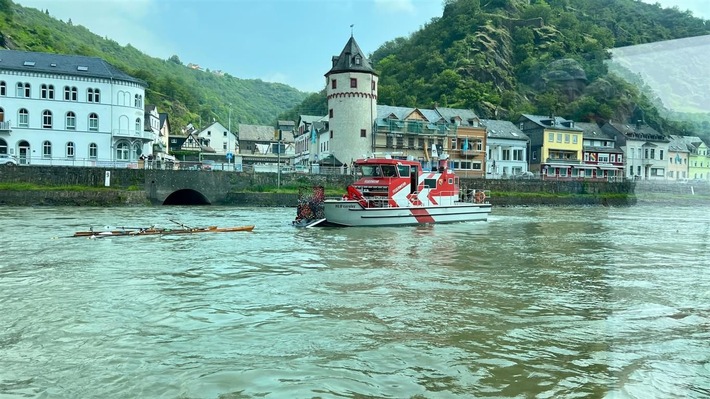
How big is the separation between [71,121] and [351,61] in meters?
28.7

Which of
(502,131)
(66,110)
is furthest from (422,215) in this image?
(502,131)

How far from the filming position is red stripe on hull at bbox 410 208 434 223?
30.6 m

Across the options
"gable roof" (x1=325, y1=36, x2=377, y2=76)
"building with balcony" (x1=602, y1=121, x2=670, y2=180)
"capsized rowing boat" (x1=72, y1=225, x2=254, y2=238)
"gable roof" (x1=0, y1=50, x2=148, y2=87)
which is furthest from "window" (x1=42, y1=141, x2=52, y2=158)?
"building with balcony" (x1=602, y1=121, x2=670, y2=180)

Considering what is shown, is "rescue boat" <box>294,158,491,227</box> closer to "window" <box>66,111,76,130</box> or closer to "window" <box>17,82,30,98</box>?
"window" <box>66,111,76,130</box>

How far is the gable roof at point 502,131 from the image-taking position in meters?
73.8

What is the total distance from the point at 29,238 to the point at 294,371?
1849cm

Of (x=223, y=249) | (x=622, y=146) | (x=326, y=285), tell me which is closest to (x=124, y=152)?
(x=223, y=249)

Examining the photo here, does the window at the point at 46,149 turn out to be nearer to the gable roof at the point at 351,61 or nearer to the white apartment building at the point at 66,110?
the white apartment building at the point at 66,110

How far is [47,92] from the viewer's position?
52.7 m

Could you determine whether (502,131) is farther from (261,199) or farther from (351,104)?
(261,199)

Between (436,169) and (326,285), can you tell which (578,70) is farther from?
(326,285)

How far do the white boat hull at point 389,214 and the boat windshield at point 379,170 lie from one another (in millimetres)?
1825

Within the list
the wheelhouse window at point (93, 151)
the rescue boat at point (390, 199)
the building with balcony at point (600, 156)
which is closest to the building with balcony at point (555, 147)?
the building with balcony at point (600, 156)

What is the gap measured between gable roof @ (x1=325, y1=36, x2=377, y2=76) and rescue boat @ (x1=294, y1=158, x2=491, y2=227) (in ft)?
104
